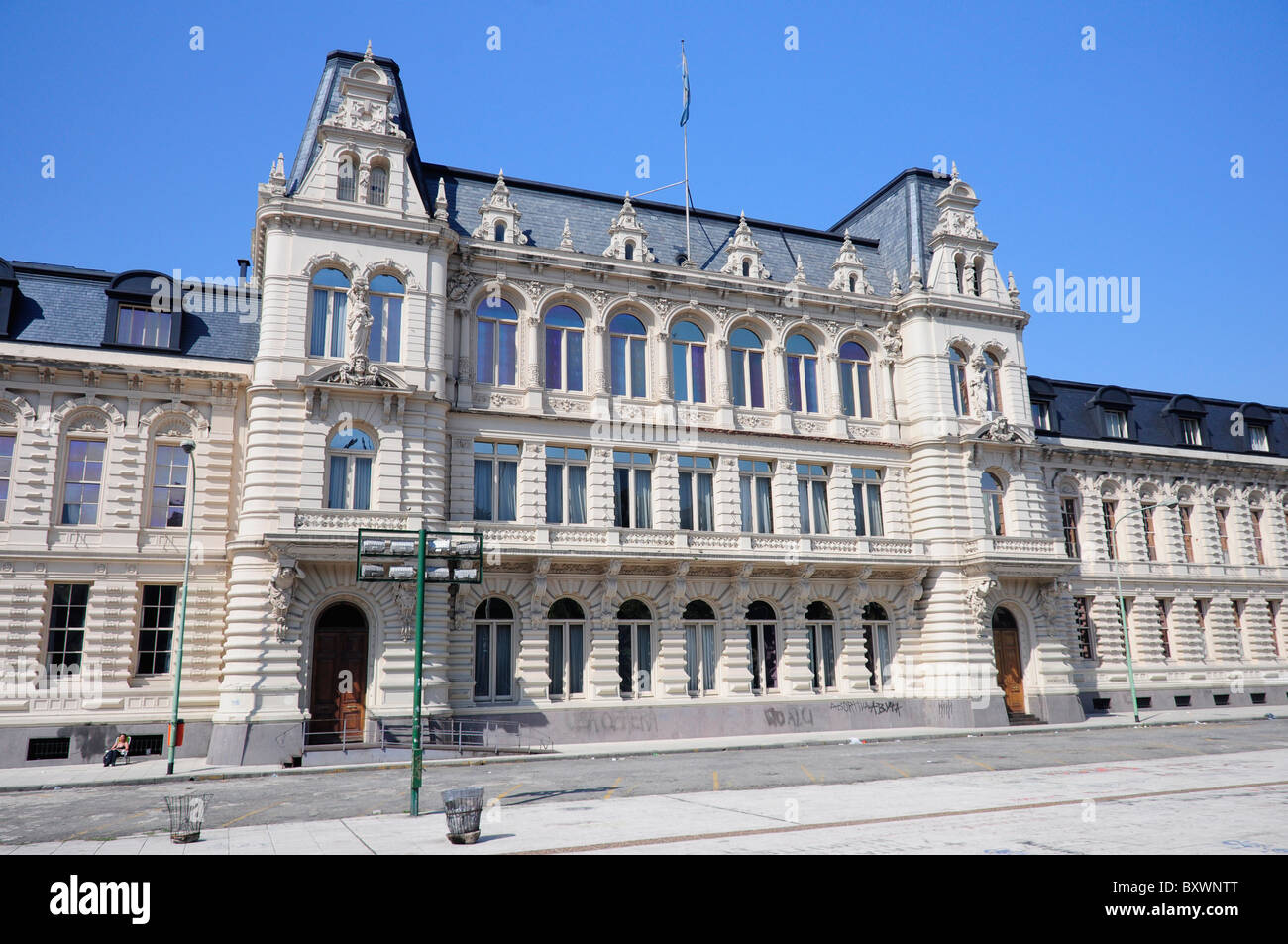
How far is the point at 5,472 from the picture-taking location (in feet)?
102

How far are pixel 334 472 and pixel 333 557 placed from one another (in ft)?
10.8

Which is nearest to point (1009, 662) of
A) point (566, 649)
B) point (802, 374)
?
point (802, 374)

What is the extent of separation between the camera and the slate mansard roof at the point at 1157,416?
161 feet

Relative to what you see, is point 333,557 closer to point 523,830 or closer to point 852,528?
point 523,830

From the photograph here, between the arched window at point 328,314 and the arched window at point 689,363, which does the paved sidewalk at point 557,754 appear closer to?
the arched window at point 689,363

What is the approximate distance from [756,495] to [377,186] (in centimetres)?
1943

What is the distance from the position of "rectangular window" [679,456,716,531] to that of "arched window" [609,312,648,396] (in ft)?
11.8

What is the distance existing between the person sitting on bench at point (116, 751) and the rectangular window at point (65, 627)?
3704mm

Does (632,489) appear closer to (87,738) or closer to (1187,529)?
(87,738)

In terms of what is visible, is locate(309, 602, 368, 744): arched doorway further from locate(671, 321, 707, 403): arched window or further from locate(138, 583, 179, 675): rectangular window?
locate(671, 321, 707, 403): arched window

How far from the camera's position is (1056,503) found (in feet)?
153

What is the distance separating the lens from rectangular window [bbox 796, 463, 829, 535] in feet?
128

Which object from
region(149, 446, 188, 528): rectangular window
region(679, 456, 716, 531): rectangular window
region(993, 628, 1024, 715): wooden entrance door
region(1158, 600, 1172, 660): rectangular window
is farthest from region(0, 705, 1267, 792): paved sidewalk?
region(679, 456, 716, 531): rectangular window
